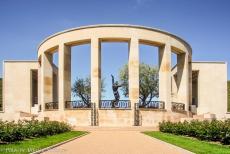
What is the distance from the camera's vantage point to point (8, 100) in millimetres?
43062

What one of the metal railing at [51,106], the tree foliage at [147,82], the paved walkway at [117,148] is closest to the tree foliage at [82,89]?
the tree foliage at [147,82]

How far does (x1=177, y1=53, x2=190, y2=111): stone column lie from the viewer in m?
35.7

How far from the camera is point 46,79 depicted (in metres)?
36.0

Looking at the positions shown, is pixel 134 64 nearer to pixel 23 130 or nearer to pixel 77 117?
pixel 77 117

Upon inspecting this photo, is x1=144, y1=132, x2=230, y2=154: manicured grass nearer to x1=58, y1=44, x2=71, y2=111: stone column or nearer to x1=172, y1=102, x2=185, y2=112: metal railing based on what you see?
x1=172, y1=102, x2=185, y2=112: metal railing

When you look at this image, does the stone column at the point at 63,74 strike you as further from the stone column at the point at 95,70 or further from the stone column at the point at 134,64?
the stone column at the point at 134,64

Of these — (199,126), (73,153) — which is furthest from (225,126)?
(73,153)

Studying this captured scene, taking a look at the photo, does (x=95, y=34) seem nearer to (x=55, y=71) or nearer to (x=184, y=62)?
(x=184, y=62)

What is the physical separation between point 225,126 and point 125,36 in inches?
694

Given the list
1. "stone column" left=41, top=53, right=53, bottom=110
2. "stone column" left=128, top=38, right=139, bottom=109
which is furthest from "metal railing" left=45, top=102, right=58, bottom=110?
"stone column" left=128, top=38, right=139, bottom=109

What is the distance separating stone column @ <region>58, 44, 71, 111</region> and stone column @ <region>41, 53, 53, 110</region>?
321 centimetres

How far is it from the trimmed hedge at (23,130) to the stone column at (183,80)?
56.2 ft

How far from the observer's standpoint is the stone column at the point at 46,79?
35.4 metres

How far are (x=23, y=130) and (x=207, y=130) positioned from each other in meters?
8.65
